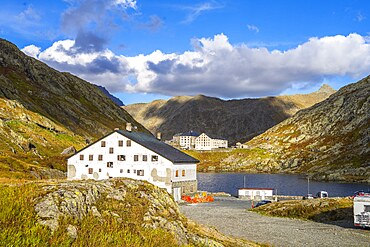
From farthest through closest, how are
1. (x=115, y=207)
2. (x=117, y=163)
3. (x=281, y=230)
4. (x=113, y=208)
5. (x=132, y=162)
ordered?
(x=117, y=163) < (x=132, y=162) < (x=281, y=230) < (x=115, y=207) < (x=113, y=208)

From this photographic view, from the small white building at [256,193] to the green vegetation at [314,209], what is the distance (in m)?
20.9

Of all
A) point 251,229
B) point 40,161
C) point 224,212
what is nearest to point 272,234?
point 251,229

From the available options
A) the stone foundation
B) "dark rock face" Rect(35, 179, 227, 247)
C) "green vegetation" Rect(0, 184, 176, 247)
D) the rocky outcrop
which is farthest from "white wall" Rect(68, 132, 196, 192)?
"green vegetation" Rect(0, 184, 176, 247)

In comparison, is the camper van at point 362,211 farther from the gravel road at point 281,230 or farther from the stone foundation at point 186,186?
the stone foundation at point 186,186

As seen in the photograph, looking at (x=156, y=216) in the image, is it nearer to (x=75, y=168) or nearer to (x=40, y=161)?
(x=75, y=168)

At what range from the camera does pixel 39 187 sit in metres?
21.2

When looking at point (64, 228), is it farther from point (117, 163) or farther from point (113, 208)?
point (117, 163)

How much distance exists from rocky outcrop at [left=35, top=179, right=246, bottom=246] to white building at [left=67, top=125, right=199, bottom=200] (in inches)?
2110

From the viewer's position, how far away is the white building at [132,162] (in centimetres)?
8238

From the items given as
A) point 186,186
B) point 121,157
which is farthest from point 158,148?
point 186,186

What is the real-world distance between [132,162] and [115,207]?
61766 millimetres

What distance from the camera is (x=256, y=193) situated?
9625 cm

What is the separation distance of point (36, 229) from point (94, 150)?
73406 millimetres

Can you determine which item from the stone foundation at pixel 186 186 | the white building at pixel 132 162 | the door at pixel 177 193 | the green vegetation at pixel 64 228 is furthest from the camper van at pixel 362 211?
the door at pixel 177 193
